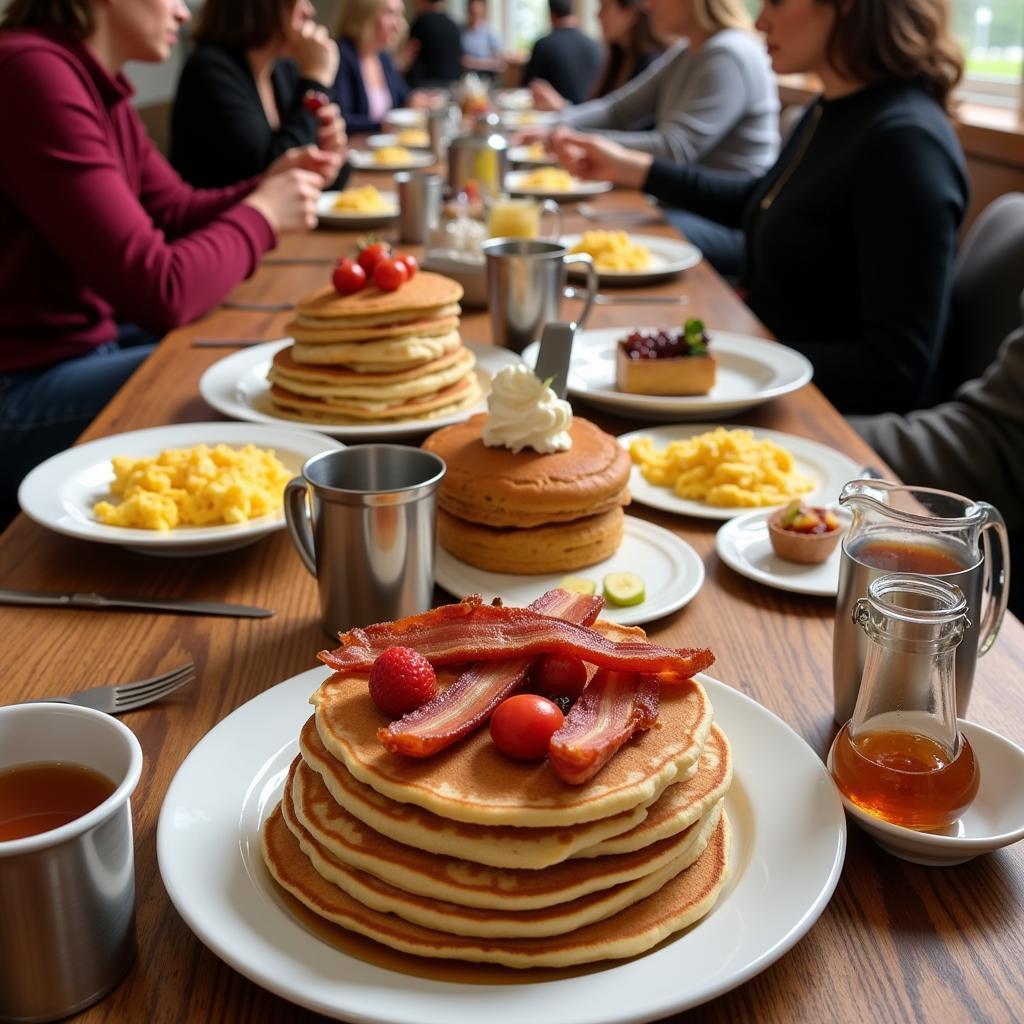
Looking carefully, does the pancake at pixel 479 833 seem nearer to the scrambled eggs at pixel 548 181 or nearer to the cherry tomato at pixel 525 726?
the cherry tomato at pixel 525 726

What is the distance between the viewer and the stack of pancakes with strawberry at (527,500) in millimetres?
1275

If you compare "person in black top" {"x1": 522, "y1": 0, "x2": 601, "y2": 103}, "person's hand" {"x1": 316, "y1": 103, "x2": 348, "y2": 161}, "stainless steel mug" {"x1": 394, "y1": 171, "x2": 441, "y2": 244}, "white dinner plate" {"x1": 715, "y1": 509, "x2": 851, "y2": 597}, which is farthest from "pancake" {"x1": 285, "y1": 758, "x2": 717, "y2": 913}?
"person in black top" {"x1": 522, "y1": 0, "x2": 601, "y2": 103}

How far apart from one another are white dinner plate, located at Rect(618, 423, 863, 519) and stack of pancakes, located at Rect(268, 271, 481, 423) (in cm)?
33

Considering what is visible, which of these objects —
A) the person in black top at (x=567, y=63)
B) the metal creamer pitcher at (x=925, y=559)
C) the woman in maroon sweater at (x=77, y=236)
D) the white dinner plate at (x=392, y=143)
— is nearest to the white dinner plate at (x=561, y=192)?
the woman in maroon sweater at (x=77, y=236)

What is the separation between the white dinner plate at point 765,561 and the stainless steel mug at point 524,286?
0.73 m

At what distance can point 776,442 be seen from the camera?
1663 millimetres

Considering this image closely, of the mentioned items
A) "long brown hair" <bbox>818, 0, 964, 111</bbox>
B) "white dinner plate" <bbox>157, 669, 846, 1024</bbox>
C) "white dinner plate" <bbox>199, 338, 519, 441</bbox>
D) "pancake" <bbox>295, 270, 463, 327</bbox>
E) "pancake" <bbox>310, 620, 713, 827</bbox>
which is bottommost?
"white dinner plate" <bbox>199, 338, 519, 441</bbox>

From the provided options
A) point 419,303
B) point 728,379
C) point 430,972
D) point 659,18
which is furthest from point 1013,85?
point 430,972

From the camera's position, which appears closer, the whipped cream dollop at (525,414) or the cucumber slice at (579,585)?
the cucumber slice at (579,585)

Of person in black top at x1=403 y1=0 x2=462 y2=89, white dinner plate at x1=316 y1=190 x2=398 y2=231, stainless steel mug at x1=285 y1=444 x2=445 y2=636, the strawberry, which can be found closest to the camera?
the strawberry

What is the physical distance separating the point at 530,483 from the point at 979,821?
0.60 metres

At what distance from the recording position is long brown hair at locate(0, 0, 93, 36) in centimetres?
234

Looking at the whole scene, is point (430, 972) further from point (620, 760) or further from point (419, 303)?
point (419, 303)

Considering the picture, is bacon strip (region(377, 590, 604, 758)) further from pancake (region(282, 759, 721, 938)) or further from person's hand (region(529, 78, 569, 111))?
person's hand (region(529, 78, 569, 111))
